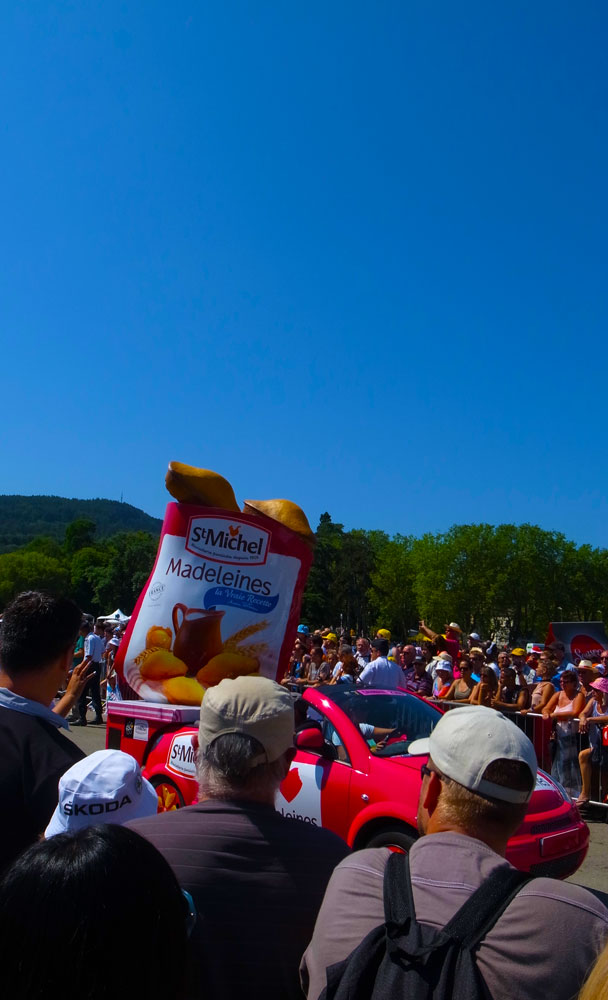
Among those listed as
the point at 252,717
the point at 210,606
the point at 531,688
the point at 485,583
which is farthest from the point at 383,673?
the point at 485,583

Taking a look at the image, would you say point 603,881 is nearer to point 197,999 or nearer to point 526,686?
point 526,686

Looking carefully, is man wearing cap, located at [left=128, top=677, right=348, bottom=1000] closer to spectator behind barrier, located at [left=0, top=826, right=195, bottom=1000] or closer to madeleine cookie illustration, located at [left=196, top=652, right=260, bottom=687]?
spectator behind barrier, located at [left=0, top=826, right=195, bottom=1000]

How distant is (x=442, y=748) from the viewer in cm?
198

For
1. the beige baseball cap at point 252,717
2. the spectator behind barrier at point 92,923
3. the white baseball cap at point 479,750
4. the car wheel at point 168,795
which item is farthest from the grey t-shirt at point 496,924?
the car wheel at point 168,795

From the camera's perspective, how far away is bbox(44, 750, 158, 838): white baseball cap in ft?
7.26

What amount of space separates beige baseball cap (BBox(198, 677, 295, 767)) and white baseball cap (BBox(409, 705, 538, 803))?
502mm

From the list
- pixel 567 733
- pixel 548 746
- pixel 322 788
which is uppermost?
pixel 567 733

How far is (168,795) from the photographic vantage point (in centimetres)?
675

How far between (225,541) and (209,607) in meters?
0.69

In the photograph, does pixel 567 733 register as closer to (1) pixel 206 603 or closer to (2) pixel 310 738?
(1) pixel 206 603

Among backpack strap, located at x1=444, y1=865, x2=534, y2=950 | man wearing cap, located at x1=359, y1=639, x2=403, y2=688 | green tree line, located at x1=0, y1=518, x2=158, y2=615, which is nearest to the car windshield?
man wearing cap, located at x1=359, y1=639, x2=403, y2=688

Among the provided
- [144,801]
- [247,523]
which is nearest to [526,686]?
[247,523]

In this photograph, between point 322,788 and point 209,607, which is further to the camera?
point 209,607

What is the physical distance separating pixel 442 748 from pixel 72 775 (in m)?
1.08
